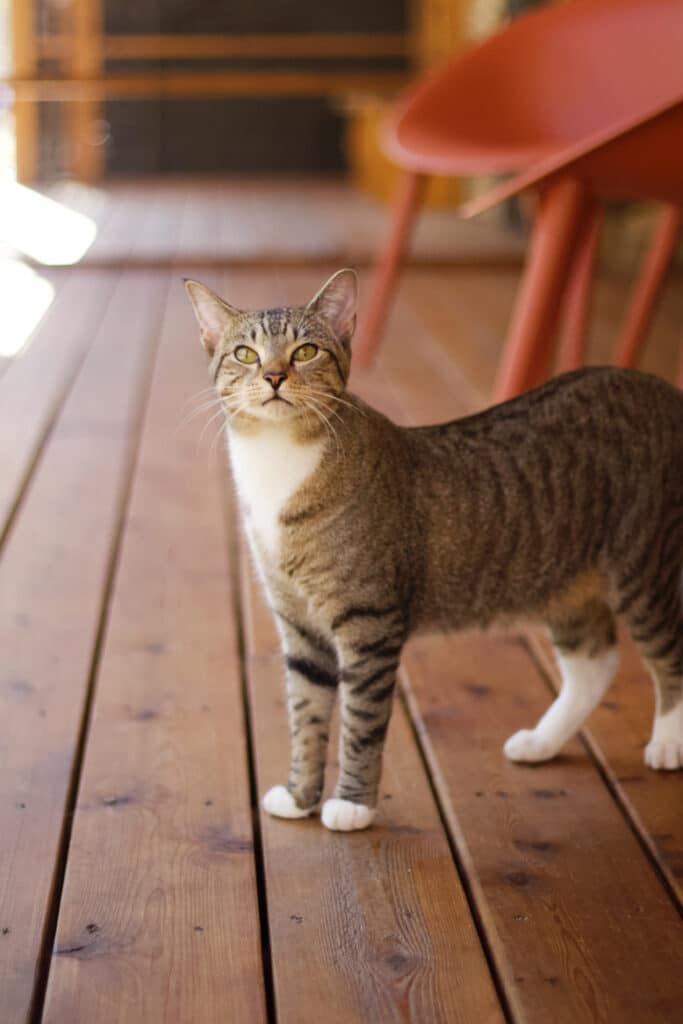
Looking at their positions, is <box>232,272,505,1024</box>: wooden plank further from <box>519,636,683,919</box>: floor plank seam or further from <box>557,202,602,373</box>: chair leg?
<box>557,202,602,373</box>: chair leg

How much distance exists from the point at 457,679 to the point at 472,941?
1.99ft

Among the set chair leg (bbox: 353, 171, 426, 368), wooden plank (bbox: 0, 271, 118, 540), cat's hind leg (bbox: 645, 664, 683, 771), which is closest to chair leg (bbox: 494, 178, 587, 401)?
cat's hind leg (bbox: 645, 664, 683, 771)

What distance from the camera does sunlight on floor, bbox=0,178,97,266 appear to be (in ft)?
16.6

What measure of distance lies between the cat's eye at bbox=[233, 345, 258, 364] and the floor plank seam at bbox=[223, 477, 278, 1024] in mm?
489

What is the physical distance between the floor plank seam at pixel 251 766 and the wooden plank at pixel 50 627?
20cm

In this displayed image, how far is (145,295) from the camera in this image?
4461 millimetres

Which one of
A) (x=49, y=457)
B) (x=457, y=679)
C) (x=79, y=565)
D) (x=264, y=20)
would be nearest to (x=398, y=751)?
(x=457, y=679)

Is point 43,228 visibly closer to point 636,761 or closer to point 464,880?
point 636,761

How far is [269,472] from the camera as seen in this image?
1.37 meters

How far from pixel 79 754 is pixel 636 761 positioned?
653 mm

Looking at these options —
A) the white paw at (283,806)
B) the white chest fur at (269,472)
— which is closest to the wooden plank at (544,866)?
the white paw at (283,806)

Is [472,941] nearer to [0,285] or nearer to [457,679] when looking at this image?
[457,679]

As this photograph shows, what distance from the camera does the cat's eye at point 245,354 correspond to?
1.34 meters

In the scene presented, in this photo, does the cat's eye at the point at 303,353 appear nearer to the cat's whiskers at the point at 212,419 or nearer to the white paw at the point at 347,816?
the cat's whiskers at the point at 212,419
